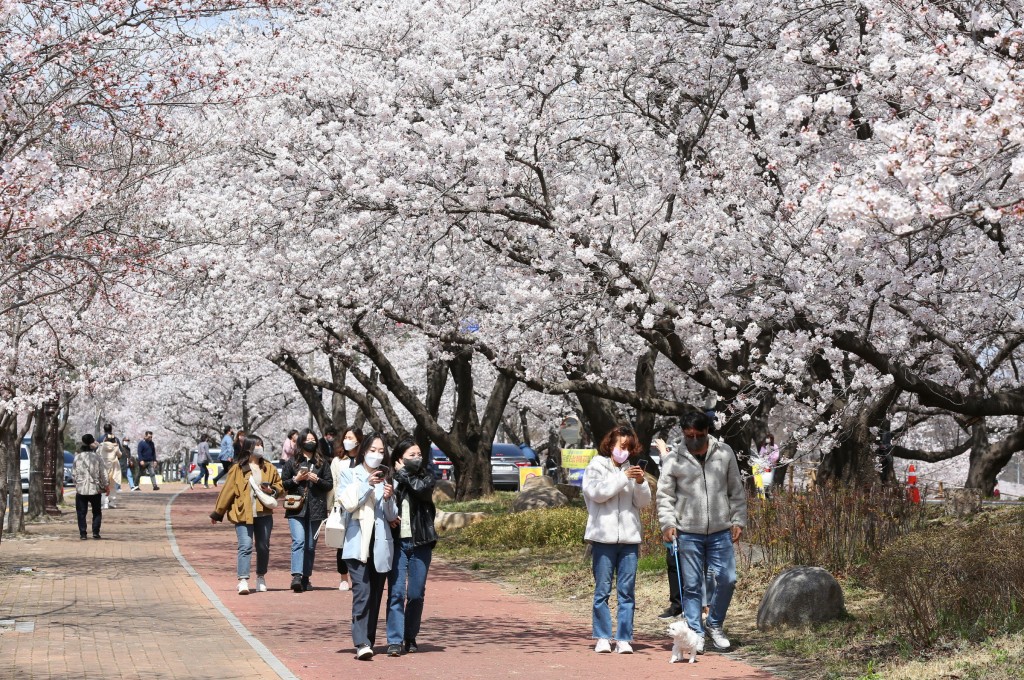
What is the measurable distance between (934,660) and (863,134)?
8332mm

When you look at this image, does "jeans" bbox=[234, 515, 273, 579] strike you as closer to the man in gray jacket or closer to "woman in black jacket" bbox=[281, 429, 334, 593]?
"woman in black jacket" bbox=[281, 429, 334, 593]

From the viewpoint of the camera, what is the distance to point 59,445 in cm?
3050

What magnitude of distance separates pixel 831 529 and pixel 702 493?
3.68m

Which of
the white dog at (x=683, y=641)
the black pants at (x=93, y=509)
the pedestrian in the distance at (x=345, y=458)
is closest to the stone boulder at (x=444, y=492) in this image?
the black pants at (x=93, y=509)

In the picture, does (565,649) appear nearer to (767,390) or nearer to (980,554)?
(980,554)

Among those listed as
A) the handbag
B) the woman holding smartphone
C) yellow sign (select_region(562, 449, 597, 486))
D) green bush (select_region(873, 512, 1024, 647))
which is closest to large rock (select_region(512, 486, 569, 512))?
yellow sign (select_region(562, 449, 597, 486))

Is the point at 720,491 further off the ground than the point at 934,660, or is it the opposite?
the point at 720,491

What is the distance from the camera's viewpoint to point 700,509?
10.5m

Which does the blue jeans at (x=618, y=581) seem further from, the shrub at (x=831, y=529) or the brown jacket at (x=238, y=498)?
the brown jacket at (x=238, y=498)

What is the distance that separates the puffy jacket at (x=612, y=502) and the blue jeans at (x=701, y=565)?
402 mm

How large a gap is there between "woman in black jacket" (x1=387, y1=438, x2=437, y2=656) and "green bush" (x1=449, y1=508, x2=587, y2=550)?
9.01 m

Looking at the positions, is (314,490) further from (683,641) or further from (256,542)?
(683,641)

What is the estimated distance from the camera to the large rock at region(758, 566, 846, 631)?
36.8ft

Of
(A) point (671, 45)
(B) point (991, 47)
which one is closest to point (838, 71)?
(A) point (671, 45)
